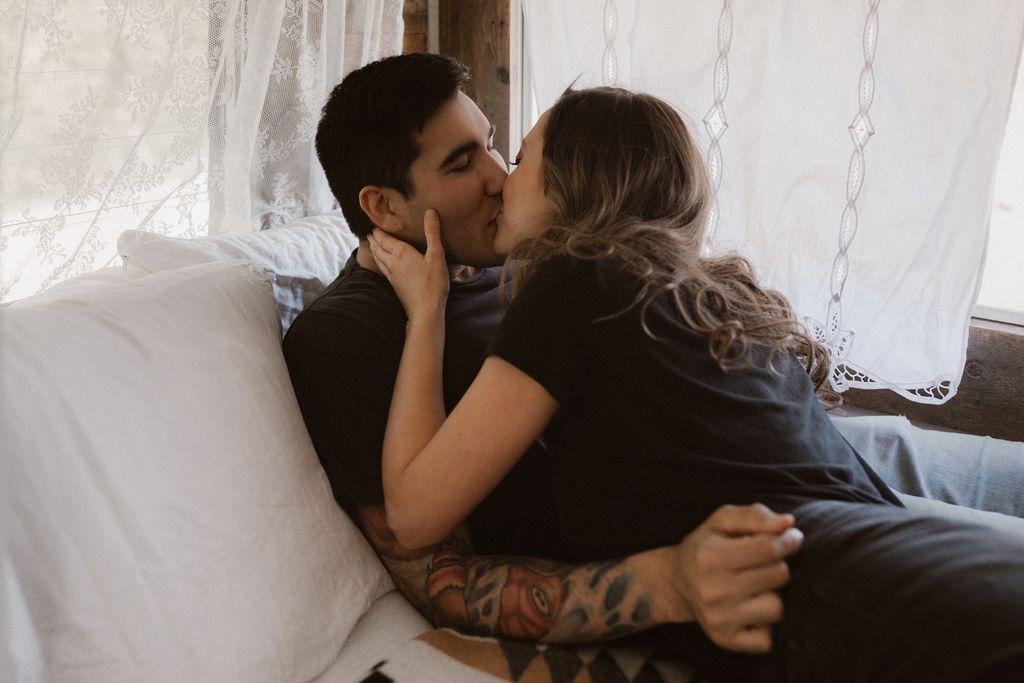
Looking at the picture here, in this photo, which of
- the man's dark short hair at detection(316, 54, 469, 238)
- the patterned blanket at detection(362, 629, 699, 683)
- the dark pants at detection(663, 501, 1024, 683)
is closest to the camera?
the dark pants at detection(663, 501, 1024, 683)

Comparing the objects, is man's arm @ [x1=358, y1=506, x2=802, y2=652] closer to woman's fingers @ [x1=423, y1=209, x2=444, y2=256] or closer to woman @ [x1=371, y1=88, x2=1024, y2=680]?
woman @ [x1=371, y1=88, x2=1024, y2=680]

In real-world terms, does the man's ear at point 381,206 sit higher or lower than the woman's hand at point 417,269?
higher

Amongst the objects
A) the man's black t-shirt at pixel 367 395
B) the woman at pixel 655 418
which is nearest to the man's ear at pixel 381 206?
the man's black t-shirt at pixel 367 395

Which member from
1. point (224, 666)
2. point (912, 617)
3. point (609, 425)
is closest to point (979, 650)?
point (912, 617)

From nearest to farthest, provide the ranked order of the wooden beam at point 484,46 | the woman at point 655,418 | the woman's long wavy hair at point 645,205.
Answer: the woman at point 655,418 → the woman's long wavy hair at point 645,205 → the wooden beam at point 484,46

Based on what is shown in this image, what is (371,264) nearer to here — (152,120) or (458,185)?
(458,185)

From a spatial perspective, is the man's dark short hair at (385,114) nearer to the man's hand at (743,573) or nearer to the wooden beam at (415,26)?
the man's hand at (743,573)

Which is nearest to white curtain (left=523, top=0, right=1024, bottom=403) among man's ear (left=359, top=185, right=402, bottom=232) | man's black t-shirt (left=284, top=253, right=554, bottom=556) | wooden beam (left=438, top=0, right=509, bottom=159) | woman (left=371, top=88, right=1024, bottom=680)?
wooden beam (left=438, top=0, right=509, bottom=159)

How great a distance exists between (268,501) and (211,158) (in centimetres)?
74

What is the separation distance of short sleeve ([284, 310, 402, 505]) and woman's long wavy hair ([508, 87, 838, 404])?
0.24 meters

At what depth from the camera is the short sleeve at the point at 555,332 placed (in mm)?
1071

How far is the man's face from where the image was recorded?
146 cm

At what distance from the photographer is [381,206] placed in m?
1.50

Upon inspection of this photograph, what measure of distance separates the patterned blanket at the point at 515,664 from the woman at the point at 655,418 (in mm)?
63
